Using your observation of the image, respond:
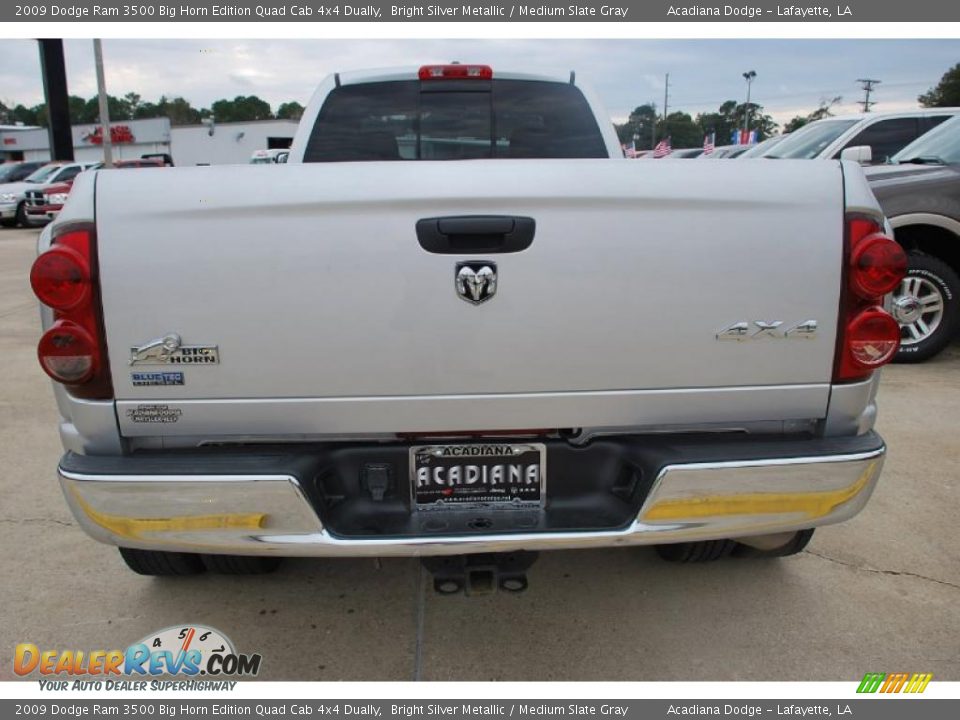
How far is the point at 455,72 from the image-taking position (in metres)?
3.58

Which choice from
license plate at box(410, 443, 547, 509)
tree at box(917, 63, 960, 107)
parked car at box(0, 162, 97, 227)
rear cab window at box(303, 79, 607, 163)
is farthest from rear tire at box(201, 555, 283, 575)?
tree at box(917, 63, 960, 107)

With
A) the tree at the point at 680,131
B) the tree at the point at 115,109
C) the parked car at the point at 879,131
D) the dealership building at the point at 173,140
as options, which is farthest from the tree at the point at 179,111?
the parked car at the point at 879,131

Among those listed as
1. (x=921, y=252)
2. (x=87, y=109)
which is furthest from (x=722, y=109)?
(x=921, y=252)

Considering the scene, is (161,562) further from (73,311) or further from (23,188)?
(23,188)

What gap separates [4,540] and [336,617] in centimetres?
166

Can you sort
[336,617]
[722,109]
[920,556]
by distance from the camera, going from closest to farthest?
[336,617]
[920,556]
[722,109]

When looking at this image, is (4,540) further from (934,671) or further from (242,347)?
(934,671)

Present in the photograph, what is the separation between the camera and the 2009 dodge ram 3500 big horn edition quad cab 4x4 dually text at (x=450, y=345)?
1902 mm

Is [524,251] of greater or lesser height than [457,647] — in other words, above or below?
above

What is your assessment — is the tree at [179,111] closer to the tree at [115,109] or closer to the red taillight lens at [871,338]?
the tree at [115,109]

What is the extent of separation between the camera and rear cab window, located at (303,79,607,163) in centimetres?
360

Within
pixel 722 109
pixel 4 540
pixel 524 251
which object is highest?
pixel 722 109

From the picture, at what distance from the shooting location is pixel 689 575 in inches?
112

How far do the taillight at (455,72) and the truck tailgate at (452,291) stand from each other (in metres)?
1.77
